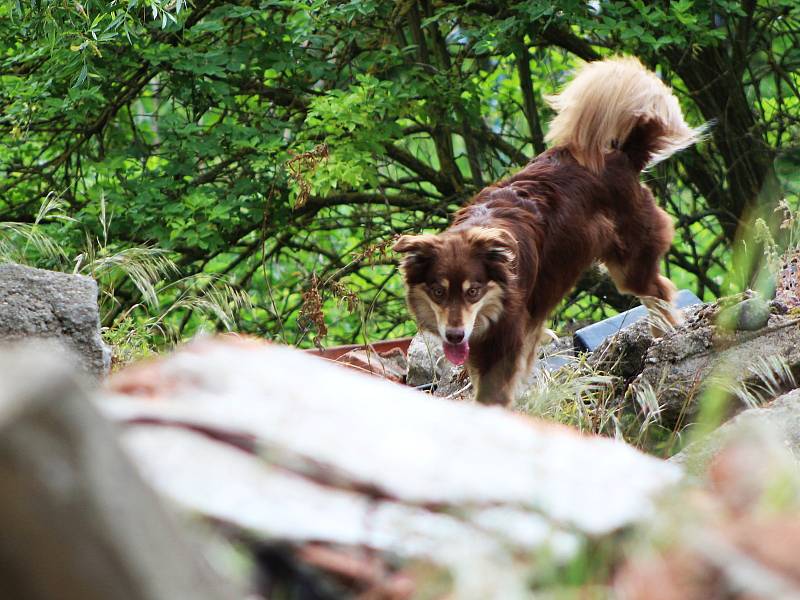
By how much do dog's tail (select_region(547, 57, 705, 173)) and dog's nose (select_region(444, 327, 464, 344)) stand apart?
1.44 m

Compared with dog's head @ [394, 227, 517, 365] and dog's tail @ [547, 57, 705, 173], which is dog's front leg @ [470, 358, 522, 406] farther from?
dog's tail @ [547, 57, 705, 173]

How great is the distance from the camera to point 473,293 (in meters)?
5.73

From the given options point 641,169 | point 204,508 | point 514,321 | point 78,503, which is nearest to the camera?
point 78,503

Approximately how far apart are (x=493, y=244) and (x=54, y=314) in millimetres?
2314

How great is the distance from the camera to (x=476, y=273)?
5.68m

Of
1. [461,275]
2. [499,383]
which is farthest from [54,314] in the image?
[499,383]

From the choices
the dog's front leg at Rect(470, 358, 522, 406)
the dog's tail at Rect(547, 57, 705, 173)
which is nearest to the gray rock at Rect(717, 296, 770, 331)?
the dog's front leg at Rect(470, 358, 522, 406)

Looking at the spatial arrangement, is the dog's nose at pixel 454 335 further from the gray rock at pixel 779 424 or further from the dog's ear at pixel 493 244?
the gray rock at pixel 779 424

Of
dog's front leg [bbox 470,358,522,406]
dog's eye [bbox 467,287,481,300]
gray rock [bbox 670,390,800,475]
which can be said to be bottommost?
dog's front leg [bbox 470,358,522,406]

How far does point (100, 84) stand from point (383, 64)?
2.31m

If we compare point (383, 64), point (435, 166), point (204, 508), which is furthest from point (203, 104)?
point (204, 508)

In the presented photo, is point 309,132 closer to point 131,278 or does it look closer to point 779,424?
point 131,278

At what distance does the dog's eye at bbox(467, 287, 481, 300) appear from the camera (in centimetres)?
573

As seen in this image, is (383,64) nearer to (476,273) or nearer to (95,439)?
(476,273)
